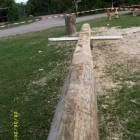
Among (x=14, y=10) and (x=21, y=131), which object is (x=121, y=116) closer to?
(x=21, y=131)

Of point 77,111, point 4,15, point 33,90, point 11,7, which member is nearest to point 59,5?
point 11,7

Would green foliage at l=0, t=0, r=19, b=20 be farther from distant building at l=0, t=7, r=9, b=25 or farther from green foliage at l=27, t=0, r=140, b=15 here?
green foliage at l=27, t=0, r=140, b=15

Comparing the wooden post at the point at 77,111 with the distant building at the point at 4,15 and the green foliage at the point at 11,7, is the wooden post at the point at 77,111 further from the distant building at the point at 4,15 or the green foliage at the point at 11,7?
the green foliage at the point at 11,7

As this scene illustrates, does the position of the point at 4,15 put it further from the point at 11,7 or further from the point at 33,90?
the point at 33,90

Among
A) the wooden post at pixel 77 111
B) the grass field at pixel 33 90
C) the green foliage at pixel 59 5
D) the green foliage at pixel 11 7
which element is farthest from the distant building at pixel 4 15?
the wooden post at pixel 77 111

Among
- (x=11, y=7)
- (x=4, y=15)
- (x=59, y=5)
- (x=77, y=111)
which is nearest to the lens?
(x=77, y=111)

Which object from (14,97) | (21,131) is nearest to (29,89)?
(14,97)

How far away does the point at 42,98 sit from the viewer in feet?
18.7

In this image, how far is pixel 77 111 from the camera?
349 centimetres

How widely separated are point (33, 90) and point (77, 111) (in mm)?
2773

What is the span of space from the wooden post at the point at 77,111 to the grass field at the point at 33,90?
1.99 ft

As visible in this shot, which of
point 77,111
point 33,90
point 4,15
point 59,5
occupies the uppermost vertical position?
point 77,111

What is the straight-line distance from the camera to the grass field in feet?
15.3

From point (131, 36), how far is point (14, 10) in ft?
67.2
